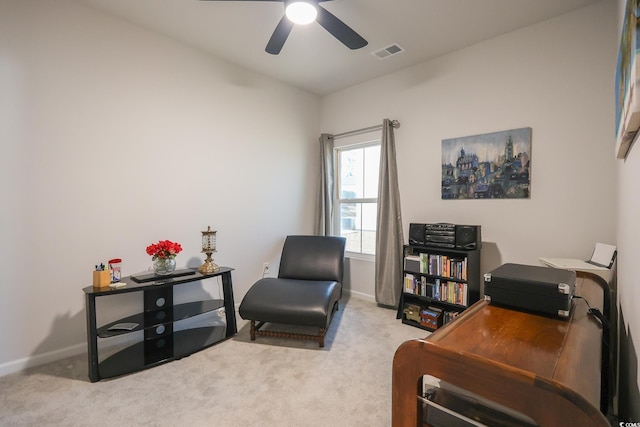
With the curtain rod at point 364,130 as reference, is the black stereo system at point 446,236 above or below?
below

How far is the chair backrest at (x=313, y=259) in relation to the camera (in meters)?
3.11

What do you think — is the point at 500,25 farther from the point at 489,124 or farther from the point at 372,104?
the point at 372,104

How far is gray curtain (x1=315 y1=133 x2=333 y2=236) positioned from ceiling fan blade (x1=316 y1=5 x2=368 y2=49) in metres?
1.83

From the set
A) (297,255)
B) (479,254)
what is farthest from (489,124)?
(297,255)

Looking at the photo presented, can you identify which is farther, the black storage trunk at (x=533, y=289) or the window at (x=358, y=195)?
the window at (x=358, y=195)

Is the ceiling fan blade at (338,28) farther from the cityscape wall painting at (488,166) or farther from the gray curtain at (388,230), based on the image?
the cityscape wall painting at (488,166)

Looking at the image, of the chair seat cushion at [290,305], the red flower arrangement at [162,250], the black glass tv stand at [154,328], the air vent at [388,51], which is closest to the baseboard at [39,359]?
the black glass tv stand at [154,328]

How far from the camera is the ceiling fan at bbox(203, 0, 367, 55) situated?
1.84 meters

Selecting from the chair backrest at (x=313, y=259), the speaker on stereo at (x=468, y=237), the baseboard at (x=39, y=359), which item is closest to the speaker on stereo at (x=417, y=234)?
the speaker on stereo at (x=468, y=237)

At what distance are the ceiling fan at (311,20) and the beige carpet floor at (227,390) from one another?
243 cm

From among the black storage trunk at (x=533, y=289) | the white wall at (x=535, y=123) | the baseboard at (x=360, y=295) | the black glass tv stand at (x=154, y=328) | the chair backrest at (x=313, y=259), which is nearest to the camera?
the black storage trunk at (x=533, y=289)

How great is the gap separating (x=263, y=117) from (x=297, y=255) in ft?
5.69

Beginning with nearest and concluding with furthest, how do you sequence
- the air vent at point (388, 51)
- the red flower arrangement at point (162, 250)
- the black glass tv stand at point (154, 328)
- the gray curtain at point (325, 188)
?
the black glass tv stand at point (154, 328), the red flower arrangement at point (162, 250), the air vent at point (388, 51), the gray curtain at point (325, 188)

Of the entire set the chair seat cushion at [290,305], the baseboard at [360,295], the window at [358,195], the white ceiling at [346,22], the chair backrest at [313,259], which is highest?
the white ceiling at [346,22]
